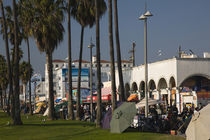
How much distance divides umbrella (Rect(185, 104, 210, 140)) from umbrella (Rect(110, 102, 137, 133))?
482 cm

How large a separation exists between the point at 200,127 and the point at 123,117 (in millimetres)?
5550

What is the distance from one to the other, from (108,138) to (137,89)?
4165cm

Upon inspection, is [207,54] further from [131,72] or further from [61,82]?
[61,82]

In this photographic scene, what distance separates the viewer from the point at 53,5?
35188 millimetres

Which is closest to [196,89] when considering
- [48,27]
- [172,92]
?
[172,92]

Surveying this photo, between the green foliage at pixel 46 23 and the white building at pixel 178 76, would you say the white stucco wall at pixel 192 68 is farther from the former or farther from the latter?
the green foliage at pixel 46 23

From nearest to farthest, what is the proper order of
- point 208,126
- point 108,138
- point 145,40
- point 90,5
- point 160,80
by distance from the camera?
point 208,126
point 108,138
point 145,40
point 90,5
point 160,80

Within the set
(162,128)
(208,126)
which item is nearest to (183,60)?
(162,128)

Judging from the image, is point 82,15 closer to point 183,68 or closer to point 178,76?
point 178,76

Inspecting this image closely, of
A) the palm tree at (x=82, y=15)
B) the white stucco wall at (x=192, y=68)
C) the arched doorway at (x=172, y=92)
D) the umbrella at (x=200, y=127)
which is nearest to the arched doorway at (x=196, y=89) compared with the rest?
the white stucco wall at (x=192, y=68)

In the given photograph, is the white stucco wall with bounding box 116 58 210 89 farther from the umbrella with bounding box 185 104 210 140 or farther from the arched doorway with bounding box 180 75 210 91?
the umbrella with bounding box 185 104 210 140

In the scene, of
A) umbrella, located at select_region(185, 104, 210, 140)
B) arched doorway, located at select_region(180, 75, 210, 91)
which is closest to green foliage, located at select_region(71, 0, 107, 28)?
arched doorway, located at select_region(180, 75, 210, 91)

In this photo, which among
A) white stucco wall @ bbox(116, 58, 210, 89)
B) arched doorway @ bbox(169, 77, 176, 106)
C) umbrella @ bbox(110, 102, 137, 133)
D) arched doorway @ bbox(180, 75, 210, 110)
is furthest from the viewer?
arched doorway @ bbox(169, 77, 176, 106)

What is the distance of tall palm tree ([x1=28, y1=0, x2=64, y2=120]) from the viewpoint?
1369 inches
